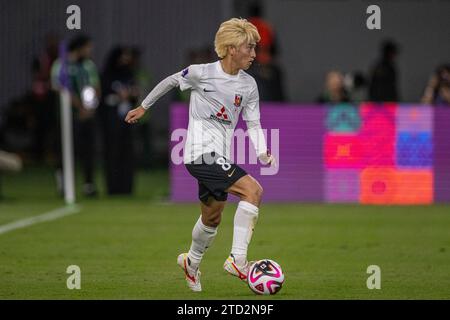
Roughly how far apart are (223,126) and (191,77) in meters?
0.48

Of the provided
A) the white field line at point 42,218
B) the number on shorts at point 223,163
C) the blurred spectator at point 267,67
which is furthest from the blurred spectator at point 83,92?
the number on shorts at point 223,163

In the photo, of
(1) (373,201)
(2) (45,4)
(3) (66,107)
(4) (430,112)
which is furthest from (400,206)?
(2) (45,4)

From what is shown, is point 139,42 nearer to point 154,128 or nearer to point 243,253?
point 154,128

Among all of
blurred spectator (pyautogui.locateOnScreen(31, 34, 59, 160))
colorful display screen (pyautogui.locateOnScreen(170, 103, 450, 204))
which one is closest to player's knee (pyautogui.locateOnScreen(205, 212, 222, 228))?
colorful display screen (pyautogui.locateOnScreen(170, 103, 450, 204))

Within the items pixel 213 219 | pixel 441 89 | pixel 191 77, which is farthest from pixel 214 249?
pixel 441 89

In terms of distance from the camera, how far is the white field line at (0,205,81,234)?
1597cm

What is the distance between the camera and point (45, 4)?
3006 cm

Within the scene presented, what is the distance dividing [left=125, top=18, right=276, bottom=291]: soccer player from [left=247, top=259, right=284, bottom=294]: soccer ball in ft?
0.31

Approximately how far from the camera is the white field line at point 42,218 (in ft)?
52.4

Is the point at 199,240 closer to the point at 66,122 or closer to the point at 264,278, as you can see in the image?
the point at 264,278

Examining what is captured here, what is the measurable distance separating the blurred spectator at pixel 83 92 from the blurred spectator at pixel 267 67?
323cm

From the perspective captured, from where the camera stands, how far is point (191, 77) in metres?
10.2
